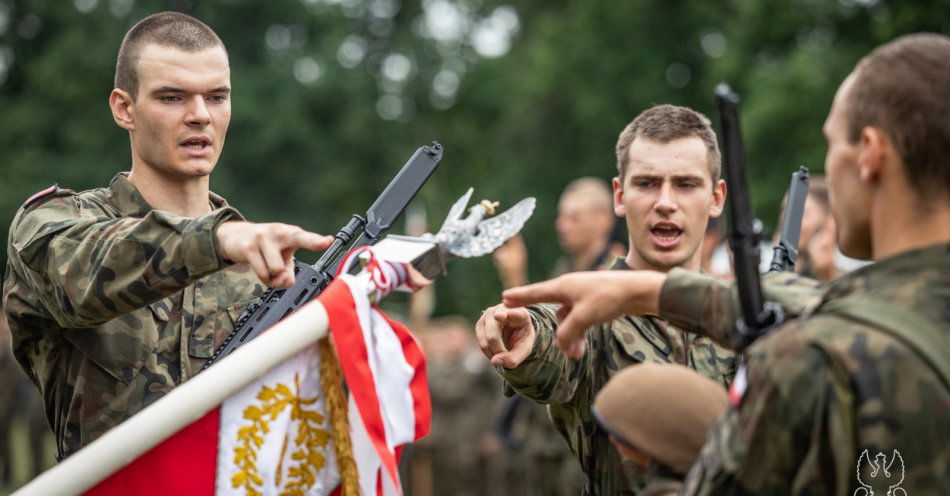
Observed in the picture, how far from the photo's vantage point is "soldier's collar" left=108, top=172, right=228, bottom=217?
14.0ft

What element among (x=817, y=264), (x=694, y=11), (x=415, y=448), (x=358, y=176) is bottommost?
(x=415, y=448)

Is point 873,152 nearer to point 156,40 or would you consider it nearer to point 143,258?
point 143,258

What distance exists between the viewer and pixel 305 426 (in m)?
3.42

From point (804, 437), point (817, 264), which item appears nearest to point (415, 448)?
point (817, 264)

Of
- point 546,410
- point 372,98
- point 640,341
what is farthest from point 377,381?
point 372,98

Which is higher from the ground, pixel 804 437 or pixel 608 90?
pixel 608 90

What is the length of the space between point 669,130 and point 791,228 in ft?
2.17

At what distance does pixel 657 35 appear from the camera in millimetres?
30906

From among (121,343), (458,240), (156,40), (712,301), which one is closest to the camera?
(712,301)

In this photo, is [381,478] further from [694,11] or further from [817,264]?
[694,11]

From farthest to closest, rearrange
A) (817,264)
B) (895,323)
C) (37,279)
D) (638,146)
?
(817,264)
(638,146)
(37,279)
(895,323)

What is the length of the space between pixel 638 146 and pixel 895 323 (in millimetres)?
2336

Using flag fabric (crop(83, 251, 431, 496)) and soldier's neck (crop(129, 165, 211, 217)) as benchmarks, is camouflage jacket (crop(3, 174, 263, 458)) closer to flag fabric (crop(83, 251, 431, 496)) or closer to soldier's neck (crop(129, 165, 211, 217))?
soldier's neck (crop(129, 165, 211, 217))

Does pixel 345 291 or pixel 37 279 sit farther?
pixel 37 279
